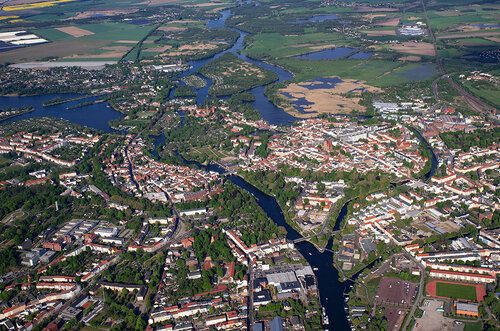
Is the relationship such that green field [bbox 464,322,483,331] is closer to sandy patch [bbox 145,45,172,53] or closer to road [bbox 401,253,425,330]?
road [bbox 401,253,425,330]

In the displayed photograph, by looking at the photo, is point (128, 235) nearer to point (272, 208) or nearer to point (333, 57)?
point (272, 208)

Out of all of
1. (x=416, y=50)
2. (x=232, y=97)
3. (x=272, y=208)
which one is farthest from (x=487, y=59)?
(x=272, y=208)

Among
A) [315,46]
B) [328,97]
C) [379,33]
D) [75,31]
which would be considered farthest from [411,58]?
[75,31]

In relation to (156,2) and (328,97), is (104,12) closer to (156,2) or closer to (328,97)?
(156,2)

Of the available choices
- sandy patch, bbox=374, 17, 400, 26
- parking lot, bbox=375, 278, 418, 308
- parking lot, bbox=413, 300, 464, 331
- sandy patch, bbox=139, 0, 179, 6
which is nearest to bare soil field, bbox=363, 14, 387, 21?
sandy patch, bbox=374, 17, 400, 26

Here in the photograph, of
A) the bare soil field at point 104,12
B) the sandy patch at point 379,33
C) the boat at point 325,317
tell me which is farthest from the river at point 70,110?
the bare soil field at point 104,12

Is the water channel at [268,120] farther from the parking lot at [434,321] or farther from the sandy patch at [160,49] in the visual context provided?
the sandy patch at [160,49]
